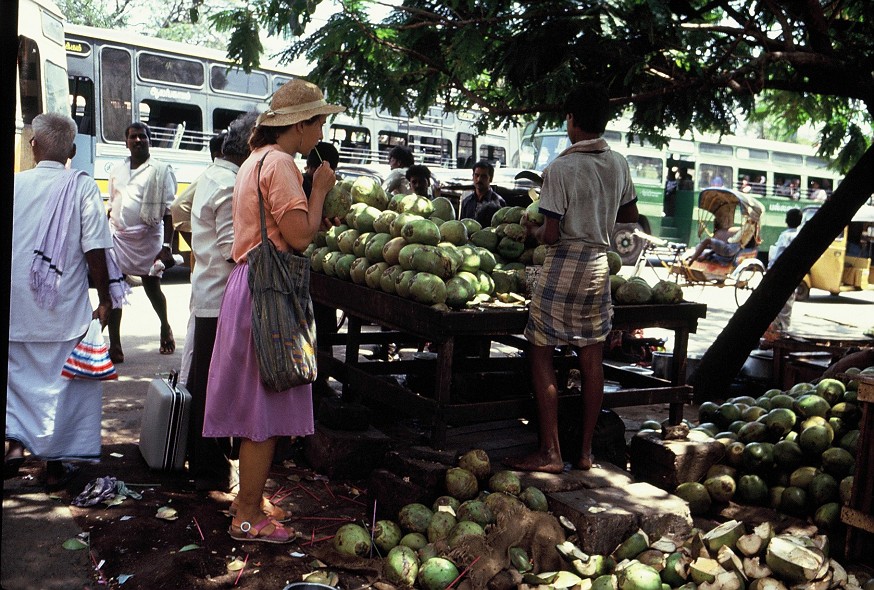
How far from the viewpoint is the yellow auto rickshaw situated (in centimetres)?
1759

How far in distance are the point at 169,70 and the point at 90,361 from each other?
446 inches

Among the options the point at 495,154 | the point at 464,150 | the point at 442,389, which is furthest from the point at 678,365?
the point at 495,154

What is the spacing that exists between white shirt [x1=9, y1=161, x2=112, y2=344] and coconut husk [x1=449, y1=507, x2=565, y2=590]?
2.31 metres

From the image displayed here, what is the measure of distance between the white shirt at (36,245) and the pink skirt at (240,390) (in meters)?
1.10

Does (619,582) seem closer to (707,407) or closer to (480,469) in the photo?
(480,469)

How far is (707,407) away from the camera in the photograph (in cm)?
537

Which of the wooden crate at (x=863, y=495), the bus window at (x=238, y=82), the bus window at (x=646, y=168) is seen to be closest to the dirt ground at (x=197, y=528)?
the wooden crate at (x=863, y=495)

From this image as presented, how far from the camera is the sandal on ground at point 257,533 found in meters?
3.62

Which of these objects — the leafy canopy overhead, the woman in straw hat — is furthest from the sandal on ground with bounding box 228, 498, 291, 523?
the leafy canopy overhead

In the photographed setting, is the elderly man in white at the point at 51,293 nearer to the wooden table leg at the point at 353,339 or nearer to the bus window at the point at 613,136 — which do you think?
the wooden table leg at the point at 353,339

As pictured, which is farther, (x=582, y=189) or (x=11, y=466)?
(x=11, y=466)

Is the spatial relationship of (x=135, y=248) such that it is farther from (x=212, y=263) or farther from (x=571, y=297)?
(x=571, y=297)

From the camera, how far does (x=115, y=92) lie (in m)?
13.6

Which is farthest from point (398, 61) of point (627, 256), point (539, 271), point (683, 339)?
point (627, 256)
